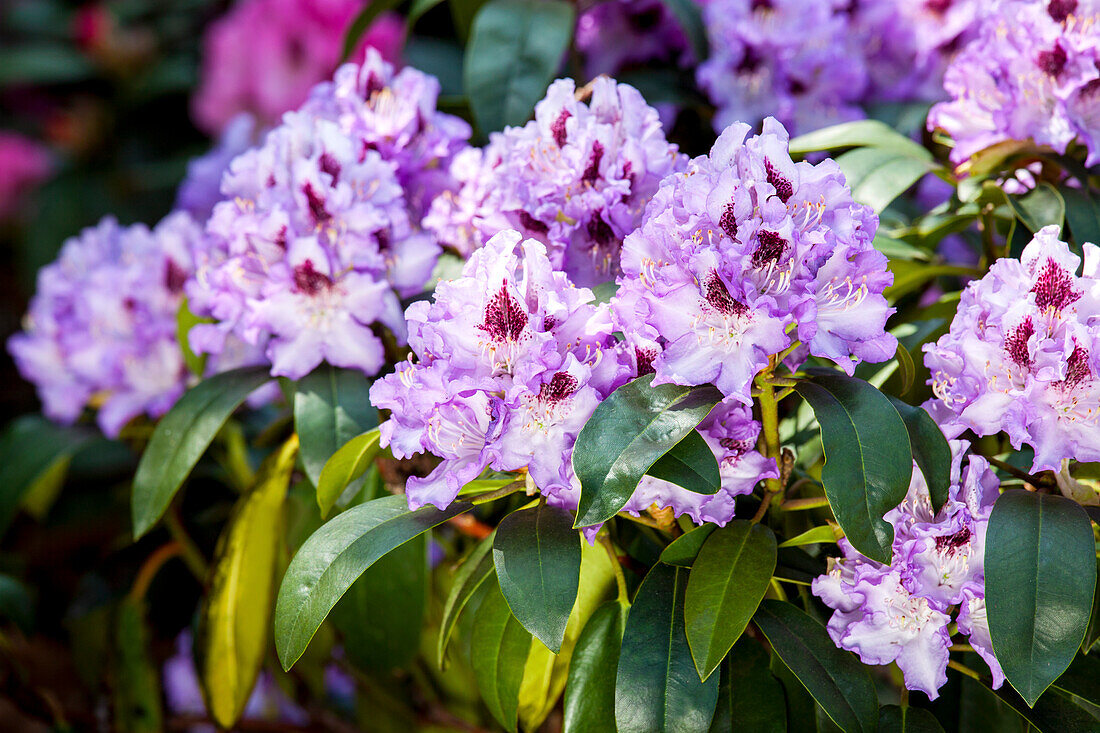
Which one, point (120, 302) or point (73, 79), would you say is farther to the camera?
point (73, 79)

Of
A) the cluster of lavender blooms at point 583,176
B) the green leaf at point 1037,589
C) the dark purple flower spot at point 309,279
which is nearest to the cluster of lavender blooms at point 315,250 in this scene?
the dark purple flower spot at point 309,279

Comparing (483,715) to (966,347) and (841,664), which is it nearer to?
(841,664)

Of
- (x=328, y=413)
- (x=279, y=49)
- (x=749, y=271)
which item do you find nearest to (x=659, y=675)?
(x=749, y=271)

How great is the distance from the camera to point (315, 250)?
92 cm

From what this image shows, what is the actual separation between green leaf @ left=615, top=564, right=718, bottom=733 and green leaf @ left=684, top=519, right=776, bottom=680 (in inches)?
0.8

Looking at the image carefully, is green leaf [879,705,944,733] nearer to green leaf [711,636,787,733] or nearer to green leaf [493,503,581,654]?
green leaf [711,636,787,733]

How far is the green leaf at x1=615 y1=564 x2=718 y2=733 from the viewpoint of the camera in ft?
2.24

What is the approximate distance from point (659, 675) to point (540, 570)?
12cm

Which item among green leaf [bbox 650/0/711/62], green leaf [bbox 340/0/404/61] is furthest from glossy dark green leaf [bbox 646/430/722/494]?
green leaf [bbox 340/0/404/61]

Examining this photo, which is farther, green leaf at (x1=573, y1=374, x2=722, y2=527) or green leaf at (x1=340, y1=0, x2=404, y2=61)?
green leaf at (x1=340, y1=0, x2=404, y2=61)

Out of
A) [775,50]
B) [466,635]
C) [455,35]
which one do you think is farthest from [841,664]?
[455,35]

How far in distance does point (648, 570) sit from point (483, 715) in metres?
0.52

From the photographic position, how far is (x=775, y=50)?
122cm

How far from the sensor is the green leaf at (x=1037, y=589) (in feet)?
2.09
